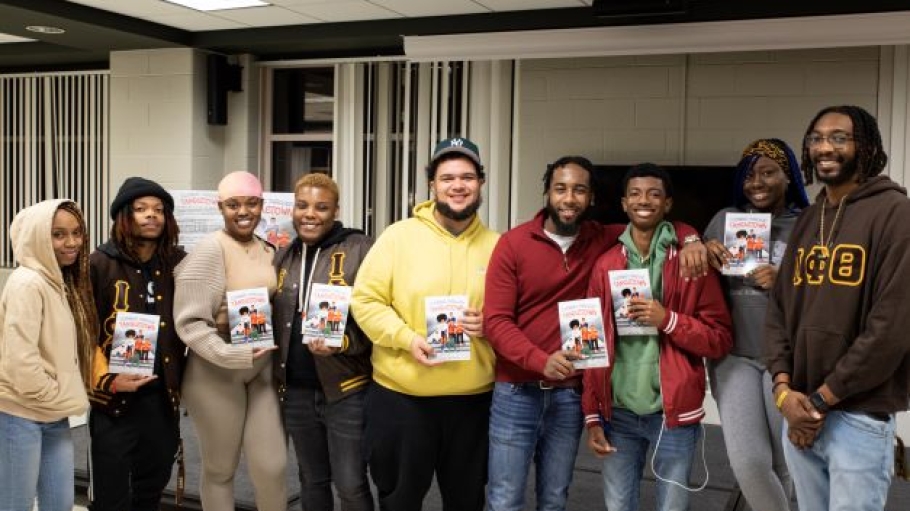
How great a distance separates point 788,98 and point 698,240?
321cm

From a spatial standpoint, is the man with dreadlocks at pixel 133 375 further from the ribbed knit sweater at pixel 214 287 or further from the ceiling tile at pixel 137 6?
the ceiling tile at pixel 137 6

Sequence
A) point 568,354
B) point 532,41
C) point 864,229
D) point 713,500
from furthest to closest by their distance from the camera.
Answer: point 532,41 → point 713,500 → point 568,354 → point 864,229

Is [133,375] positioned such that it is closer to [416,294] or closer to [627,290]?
[416,294]

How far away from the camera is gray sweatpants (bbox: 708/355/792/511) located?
8.37ft

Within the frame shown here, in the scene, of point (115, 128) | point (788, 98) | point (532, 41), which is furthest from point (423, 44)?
point (115, 128)

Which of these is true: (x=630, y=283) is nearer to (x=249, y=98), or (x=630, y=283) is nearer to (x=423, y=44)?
(x=423, y=44)

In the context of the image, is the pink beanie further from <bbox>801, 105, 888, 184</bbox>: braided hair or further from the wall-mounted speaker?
the wall-mounted speaker

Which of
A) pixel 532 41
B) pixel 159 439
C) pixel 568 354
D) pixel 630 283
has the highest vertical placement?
pixel 532 41

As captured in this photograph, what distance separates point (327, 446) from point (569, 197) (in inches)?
47.0

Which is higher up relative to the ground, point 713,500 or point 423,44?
point 423,44

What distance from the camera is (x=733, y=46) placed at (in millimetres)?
5043

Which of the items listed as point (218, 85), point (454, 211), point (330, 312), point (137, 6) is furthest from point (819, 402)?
point (218, 85)

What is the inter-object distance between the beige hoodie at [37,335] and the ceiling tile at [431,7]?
312 centimetres

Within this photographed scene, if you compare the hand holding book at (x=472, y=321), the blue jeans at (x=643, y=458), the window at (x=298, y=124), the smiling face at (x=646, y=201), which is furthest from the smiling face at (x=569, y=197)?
the window at (x=298, y=124)
